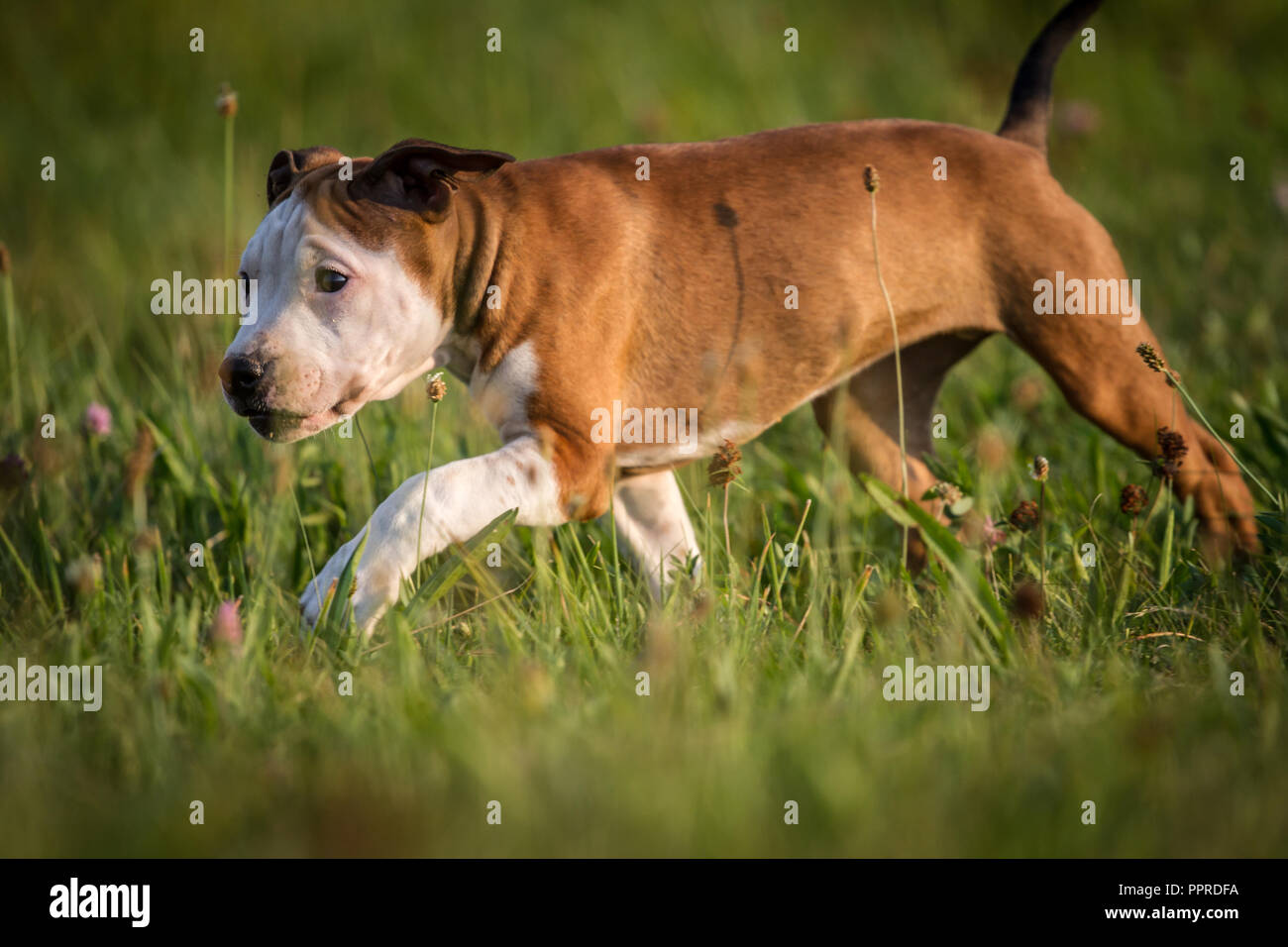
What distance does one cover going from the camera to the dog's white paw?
310 cm

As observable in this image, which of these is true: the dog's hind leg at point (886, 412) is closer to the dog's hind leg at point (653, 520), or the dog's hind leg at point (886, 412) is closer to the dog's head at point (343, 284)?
the dog's hind leg at point (653, 520)

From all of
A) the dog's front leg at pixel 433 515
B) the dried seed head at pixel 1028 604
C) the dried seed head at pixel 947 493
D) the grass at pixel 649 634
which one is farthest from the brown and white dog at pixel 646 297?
the dried seed head at pixel 1028 604

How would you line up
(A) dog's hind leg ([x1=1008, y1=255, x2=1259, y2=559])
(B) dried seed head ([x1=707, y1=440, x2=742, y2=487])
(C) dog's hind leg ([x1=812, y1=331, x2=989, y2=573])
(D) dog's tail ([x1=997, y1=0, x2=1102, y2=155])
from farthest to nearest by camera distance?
(C) dog's hind leg ([x1=812, y1=331, x2=989, y2=573]) → (D) dog's tail ([x1=997, y1=0, x2=1102, y2=155]) → (A) dog's hind leg ([x1=1008, y1=255, x2=1259, y2=559]) → (B) dried seed head ([x1=707, y1=440, x2=742, y2=487])

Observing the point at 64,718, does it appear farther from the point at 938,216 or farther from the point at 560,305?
the point at 938,216

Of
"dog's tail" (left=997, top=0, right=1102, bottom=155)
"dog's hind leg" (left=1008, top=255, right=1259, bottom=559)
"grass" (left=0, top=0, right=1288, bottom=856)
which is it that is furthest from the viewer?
"dog's tail" (left=997, top=0, right=1102, bottom=155)

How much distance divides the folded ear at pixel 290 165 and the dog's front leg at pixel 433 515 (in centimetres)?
102

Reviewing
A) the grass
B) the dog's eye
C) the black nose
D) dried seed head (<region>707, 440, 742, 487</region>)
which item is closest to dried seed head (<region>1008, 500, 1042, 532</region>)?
the grass

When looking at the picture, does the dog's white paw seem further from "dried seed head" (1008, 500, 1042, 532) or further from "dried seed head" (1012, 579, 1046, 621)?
"dried seed head" (1008, 500, 1042, 532)

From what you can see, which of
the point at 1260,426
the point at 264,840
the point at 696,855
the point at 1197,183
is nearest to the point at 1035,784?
the point at 696,855

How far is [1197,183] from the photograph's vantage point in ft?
25.6

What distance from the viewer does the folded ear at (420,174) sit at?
10.5 ft

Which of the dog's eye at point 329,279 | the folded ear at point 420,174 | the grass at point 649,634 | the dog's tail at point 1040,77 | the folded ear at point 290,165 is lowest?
the grass at point 649,634

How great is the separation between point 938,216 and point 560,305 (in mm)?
1180

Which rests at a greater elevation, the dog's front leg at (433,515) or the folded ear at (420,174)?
the folded ear at (420,174)
